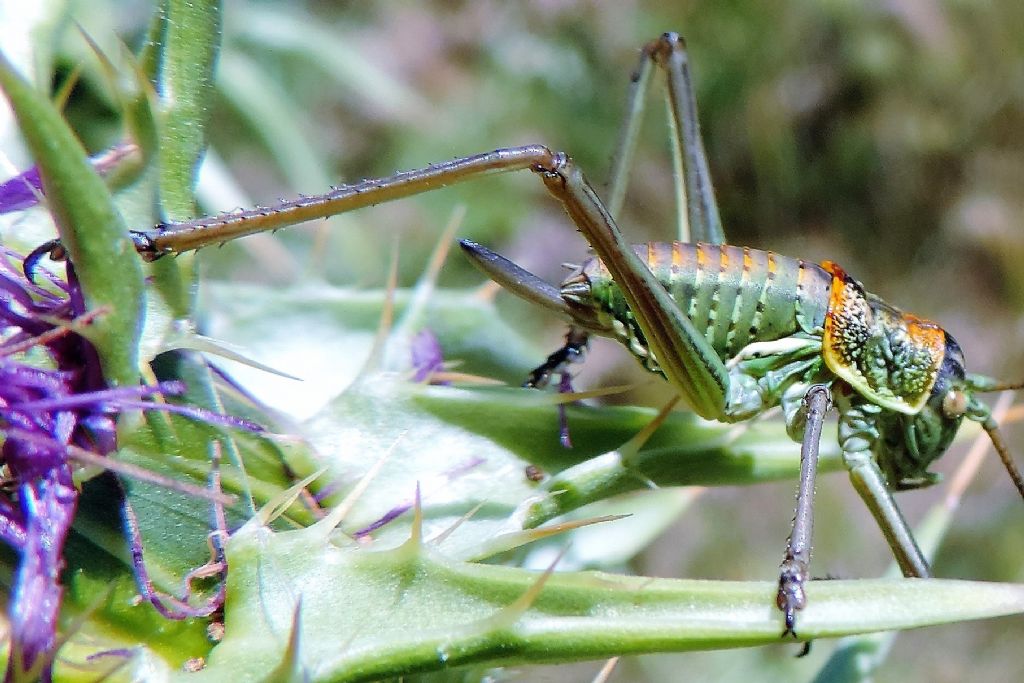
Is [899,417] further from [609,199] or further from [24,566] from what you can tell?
[24,566]

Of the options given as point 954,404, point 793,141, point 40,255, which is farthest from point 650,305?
point 793,141

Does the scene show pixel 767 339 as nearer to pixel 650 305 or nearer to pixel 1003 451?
pixel 650 305

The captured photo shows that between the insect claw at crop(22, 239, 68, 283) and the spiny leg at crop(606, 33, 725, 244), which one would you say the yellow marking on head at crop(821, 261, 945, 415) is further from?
the insect claw at crop(22, 239, 68, 283)

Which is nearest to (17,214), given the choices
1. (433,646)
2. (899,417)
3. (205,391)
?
(205,391)

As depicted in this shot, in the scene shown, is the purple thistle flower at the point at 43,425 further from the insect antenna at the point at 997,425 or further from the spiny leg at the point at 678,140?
the insect antenna at the point at 997,425

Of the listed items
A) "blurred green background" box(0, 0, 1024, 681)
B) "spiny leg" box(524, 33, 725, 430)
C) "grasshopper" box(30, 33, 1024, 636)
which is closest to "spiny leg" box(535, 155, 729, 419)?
"grasshopper" box(30, 33, 1024, 636)
